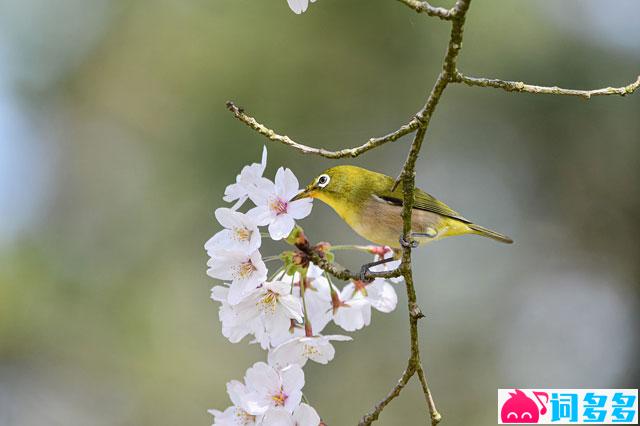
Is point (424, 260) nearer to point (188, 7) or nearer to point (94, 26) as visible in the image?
point (188, 7)

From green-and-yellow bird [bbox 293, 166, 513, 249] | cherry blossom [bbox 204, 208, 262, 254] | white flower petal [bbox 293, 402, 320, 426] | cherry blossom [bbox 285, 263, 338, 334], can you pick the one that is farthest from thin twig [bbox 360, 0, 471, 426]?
green-and-yellow bird [bbox 293, 166, 513, 249]

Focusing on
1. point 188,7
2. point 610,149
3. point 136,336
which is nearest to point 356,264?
point 136,336

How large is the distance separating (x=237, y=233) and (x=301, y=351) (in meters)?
0.47

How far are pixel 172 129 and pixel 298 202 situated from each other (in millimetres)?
9232

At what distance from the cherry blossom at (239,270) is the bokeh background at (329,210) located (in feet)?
22.7

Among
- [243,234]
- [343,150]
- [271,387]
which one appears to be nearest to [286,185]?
[243,234]

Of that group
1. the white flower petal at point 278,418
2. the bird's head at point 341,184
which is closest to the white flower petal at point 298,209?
the white flower petal at point 278,418

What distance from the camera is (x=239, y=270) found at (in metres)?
2.19

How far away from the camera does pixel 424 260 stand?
31.9 ft

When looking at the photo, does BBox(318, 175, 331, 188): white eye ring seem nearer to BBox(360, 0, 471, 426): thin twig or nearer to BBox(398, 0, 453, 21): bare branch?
BBox(360, 0, 471, 426): thin twig

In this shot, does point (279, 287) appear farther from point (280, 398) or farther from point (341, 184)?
point (341, 184)

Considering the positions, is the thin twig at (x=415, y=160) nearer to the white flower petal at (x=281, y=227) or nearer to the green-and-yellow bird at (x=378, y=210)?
the white flower petal at (x=281, y=227)

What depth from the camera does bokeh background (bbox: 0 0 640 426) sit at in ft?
31.8

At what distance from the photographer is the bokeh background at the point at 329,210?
9.70 meters
